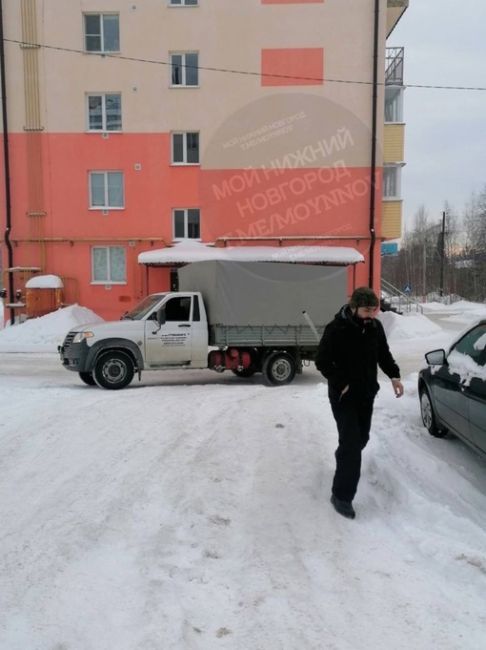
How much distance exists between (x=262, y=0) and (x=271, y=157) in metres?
6.01

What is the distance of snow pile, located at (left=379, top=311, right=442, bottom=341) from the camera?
67.8 ft

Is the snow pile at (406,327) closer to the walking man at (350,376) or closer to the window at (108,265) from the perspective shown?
the window at (108,265)

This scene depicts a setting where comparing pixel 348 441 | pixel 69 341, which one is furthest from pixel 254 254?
pixel 348 441

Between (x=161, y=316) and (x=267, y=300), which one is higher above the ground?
(x=267, y=300)

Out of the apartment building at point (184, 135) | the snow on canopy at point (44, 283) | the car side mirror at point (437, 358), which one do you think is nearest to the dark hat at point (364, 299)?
the car side mirror at point (437, 358)

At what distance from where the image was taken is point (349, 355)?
4285 mm

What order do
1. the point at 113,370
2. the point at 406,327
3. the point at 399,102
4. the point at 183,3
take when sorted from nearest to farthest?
1. the point at 113,370
2. the point at 406,327
3. the point at 183,3
4. the point at 399,102

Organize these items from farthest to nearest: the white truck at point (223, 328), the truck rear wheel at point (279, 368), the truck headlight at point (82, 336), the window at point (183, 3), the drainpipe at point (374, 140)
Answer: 1. the window at point (183, 3)
2. the drainpipe at point (374, 140)
3. the truck rear wheel at point (279, 368)
4. the white truck at point (223, 328)
5. the truck headlight at point (82, 336)

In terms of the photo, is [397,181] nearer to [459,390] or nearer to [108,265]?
[108,265]

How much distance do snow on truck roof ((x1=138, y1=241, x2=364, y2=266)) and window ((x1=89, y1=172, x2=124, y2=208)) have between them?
3.12m

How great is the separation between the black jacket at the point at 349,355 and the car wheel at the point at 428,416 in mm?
2057

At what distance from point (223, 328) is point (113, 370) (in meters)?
2.28

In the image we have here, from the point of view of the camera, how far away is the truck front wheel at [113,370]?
33.9 ft

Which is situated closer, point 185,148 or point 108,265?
point 185,148
